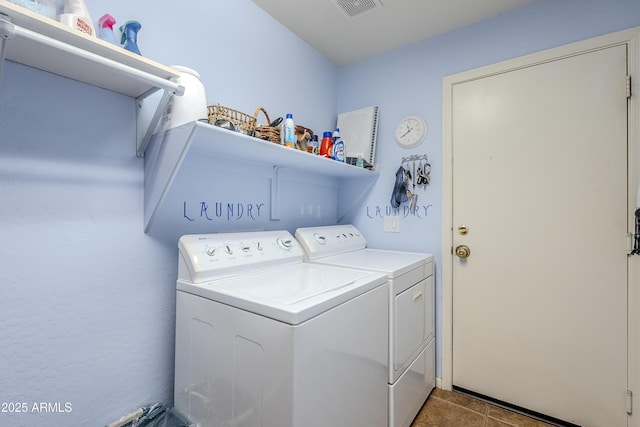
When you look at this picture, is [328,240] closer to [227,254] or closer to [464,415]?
[227,254]

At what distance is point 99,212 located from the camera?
1.15 meters

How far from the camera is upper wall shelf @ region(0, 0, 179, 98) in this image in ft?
2.55

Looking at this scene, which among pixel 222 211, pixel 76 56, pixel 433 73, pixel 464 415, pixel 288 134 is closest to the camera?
pixel 76 56

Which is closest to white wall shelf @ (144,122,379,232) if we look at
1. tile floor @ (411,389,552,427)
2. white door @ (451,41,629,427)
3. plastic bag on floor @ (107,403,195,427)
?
plastic bag on floor @ (107,403,195,427)

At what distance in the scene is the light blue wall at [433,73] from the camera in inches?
65.2

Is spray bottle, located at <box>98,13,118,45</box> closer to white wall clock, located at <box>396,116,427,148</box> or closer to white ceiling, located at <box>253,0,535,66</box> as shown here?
white ceiling, located at <box>253,0,535,66</box>

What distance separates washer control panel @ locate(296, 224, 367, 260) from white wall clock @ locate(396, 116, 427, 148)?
81 cm

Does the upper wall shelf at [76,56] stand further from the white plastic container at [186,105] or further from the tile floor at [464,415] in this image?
the tile floor at [464,415]

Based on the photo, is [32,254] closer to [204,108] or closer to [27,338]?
[27,338]

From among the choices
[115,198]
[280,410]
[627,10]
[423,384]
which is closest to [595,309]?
[423,384]

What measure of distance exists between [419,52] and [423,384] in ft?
7.82

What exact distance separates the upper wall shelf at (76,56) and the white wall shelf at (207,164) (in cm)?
21

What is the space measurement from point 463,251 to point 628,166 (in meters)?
0.95

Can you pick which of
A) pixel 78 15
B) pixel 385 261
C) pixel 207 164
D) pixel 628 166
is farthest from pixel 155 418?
pixel 628 166
